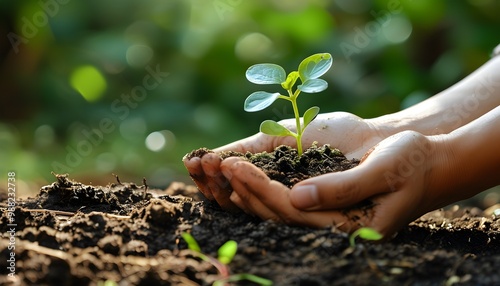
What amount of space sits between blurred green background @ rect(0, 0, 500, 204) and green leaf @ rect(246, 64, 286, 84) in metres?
1.93

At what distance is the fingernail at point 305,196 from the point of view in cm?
125

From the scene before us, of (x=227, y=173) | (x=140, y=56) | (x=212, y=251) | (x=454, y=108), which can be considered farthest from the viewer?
(x=140, y=56)

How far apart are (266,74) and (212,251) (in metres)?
0.51

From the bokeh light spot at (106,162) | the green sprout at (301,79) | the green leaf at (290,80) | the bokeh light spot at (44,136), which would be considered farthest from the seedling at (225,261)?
the bokeh light spot at (44,136)

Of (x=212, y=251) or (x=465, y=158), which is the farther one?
(x=465, y=158)

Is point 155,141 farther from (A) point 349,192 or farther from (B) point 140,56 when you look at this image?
(A) point 349,192

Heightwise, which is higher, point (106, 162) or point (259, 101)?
point (106, 162)

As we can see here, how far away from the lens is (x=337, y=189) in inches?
49.8

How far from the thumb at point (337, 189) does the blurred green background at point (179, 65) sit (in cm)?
217

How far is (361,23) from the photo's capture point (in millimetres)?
4055

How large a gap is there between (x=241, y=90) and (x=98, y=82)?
99 cm

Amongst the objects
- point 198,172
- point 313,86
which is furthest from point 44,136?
point 313,86

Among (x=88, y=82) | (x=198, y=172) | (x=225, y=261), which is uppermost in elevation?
(x=88, y=82)

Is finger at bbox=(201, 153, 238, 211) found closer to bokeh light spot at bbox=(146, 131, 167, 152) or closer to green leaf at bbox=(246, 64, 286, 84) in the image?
green leaf at bbox=(246, 64, 286, 84)
